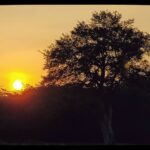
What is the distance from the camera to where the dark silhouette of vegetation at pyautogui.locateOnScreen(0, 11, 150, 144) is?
27219 millimetres

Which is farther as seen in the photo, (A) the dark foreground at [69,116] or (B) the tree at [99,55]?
(B) the tree at [99,55]

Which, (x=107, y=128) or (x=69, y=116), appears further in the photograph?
(x=107, y=128)

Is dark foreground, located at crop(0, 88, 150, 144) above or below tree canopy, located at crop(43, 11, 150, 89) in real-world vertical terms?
below

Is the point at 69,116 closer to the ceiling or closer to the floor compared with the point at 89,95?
closer to the floor

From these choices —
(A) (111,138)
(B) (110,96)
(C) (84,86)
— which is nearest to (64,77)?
(C) (84,86)

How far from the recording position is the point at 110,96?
96.6 ft

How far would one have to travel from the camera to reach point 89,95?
29812 millimetres

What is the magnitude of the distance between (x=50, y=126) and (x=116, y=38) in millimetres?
8363

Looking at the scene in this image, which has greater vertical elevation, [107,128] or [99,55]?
[99,55]

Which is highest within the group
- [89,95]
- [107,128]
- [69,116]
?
[89,95]

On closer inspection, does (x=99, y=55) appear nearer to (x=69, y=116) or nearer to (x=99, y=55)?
(x=99, y=55)

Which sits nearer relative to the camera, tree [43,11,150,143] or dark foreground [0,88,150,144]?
dark foreground [0,88,150,144]

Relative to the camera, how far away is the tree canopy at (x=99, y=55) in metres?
30.5

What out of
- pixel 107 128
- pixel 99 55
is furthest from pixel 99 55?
pixel 107 128
